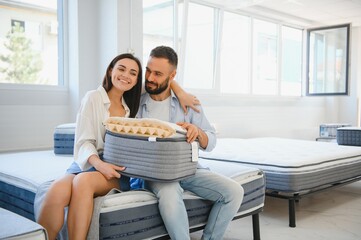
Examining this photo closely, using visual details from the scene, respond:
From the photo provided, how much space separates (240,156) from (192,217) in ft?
3.63

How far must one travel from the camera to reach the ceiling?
563 centimetres

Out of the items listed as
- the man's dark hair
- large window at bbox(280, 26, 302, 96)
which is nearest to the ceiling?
large window at bbox(280, 26, 302, 96)

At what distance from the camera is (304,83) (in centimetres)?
755

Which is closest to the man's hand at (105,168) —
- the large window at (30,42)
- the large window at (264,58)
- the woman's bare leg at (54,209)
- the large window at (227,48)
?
the woman's bare leg at (54,209)

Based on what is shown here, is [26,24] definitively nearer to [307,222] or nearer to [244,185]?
[244,185]

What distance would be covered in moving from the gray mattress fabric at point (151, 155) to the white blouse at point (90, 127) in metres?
0.10

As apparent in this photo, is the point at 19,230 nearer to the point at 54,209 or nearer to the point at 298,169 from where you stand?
the point at 54,209

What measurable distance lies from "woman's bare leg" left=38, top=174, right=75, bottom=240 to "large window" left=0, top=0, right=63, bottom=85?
8.54ft

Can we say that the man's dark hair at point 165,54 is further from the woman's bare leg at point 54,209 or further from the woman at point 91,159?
the woman's bare leg at point 54,209

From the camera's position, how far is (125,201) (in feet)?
5.39

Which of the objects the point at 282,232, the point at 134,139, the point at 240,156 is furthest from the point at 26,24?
the point at 282,232

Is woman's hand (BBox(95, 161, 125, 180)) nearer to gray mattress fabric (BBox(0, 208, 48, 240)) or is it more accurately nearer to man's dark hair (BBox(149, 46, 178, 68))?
gray mattress fabric (BBox(0, 208, 48, 240))

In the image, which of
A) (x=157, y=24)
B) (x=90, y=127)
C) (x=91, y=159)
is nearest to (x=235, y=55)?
(x=157, y=24)

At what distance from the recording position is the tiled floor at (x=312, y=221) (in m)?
2.35
